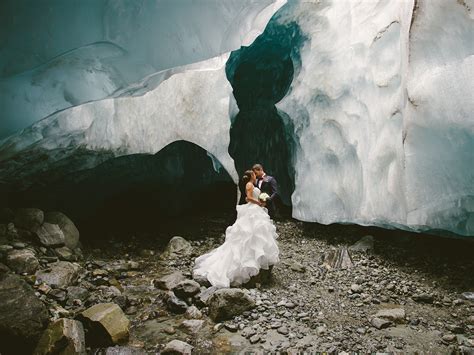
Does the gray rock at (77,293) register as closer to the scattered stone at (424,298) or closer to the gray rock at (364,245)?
the scattered stone at (424,298)

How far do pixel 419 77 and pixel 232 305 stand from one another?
3336mm

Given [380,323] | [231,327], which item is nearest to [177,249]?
[231,327]

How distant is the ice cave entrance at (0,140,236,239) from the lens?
6930 millimetres

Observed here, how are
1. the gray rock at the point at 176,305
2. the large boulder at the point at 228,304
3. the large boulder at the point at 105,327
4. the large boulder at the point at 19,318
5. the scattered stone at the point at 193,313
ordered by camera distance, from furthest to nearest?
the gray rock at the point at 176,305 < the scattered stone at the point at 193,313 < the large boulder at the point at 228,304 < the large boulder at the point at 105,327 < the large boulder at the point at 19,318

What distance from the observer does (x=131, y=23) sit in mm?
5859

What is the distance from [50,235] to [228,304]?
11.4 ft

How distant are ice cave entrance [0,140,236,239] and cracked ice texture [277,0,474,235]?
2426mm

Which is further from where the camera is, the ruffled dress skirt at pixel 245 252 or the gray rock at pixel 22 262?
the gray rock at pixel 22 262

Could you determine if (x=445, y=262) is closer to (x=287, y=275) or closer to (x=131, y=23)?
(x=287, y=275)

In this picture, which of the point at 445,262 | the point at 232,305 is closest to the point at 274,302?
the point at 232,305

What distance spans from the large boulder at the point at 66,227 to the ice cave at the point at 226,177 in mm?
28

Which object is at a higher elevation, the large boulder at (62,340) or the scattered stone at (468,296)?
the large boulder at (62,340)

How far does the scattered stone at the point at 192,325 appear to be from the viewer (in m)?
3.87

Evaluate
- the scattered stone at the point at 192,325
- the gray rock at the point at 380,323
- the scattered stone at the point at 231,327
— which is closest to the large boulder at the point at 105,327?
the scattered stone at the point at 192,325
